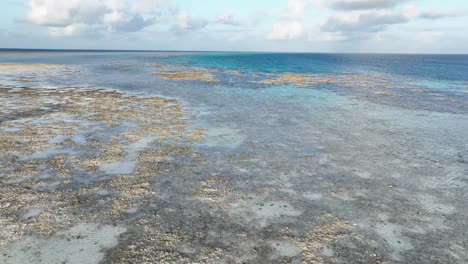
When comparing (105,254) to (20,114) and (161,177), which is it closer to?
(161,177)

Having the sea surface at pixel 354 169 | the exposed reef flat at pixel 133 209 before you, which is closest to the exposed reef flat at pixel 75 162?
the exposed reef flat at pixel 133 209

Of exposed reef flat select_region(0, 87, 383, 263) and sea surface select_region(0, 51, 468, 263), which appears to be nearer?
exposed reef flat select_region(0, 87, 383, 263)

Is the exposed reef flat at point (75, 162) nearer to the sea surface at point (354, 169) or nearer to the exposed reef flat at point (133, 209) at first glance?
the exposed reef flat at point (133, 209)

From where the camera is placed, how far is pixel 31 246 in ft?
31.6

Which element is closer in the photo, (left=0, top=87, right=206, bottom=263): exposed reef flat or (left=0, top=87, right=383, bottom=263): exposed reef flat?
(left=0, top=87, right=383, bottom=263): exposed reef flat

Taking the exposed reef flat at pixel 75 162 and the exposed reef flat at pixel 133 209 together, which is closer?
the exposed reef flat at pixel 133 209

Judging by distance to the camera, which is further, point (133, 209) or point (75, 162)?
point (75, 162)

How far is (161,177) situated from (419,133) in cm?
2006

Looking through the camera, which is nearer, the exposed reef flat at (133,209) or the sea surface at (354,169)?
the exposed reef flat at (133,209)

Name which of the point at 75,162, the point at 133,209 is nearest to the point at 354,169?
the point at 133,209

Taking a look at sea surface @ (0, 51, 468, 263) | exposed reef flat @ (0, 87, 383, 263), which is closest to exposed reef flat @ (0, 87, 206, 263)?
exposed reef flat @ (0, 87, 383, 263)

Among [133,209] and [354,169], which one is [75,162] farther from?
[354,169]

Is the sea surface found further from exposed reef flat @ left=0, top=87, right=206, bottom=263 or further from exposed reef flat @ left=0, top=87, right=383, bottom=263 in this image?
exposed reef flat @ left=0, top=87, right=206, bottom=263

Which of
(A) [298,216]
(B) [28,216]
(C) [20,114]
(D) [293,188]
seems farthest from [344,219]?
(C) [20,114]
